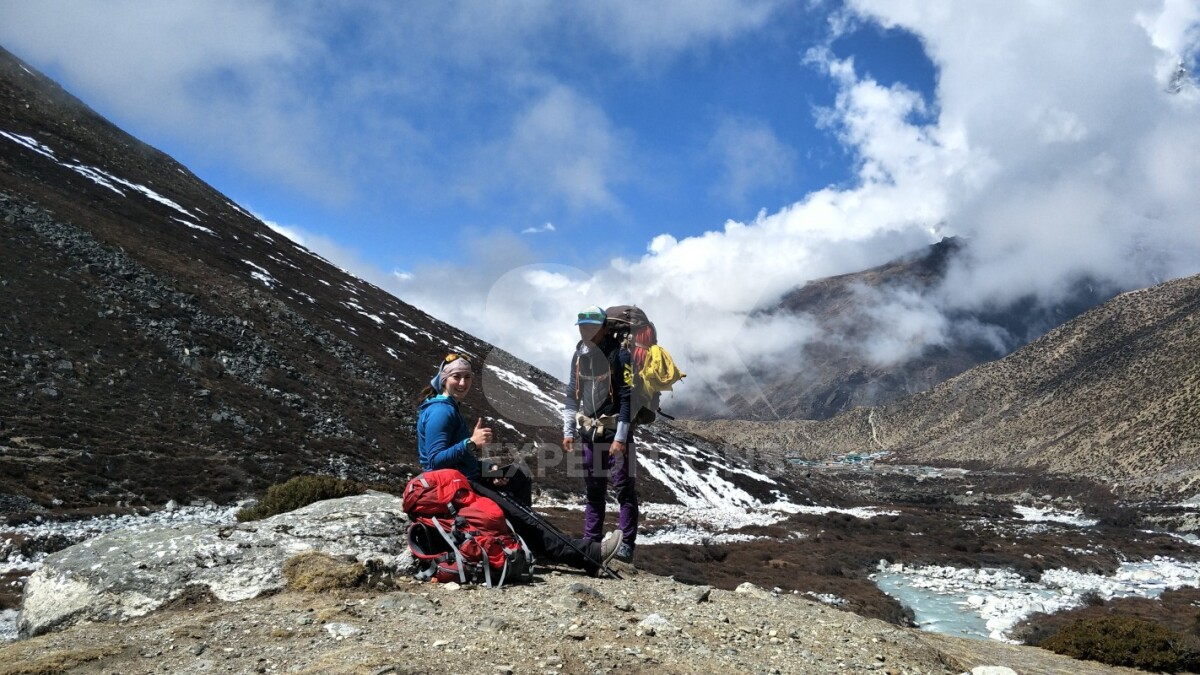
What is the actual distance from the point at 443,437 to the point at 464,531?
95 centimetres

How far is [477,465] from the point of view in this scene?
702cm

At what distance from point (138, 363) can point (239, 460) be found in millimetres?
8726

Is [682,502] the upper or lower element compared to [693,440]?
lower

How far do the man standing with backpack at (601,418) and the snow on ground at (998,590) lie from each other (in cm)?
1323

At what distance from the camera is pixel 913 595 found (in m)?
22.9

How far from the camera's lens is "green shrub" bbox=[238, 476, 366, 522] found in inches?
392

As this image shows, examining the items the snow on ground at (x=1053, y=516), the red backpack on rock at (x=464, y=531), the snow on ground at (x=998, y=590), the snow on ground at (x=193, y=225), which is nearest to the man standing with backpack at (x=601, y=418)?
the red backpack on rock at (x=464, y=531)

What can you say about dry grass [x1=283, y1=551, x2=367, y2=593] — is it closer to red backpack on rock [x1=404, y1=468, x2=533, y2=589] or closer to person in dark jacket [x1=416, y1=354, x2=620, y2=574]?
red backpack on rock [x1=404, y1=468, x2=533, y2=589]

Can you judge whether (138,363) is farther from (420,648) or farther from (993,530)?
(993,530)

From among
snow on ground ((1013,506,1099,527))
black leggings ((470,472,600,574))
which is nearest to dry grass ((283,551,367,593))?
black leggings ((470,472,600,574))

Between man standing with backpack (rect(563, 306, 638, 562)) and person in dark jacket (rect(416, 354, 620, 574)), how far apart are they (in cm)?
45

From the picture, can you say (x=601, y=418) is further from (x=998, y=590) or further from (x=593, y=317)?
(x=998, y=590)

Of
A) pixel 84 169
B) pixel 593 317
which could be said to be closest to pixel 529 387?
pixel 84 169

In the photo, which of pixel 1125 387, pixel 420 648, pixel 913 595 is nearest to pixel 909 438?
pixel 1125 387
